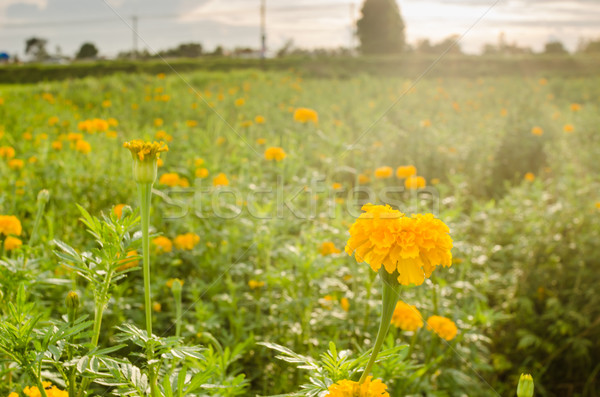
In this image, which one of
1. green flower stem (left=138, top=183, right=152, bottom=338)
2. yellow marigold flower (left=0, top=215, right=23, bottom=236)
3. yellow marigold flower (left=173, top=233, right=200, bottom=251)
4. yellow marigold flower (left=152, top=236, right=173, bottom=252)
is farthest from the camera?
yellow marigold flower (left=173, top=233, right=200, bottom=251)

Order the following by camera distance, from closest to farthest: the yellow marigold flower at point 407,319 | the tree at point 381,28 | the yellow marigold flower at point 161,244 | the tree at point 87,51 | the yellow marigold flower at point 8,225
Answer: the yellow marigold flower at point 8,225 → the yellow marigold flower at point 407,319 → the yellow marigold flower at point 161,244 → the tree at point 87,51 → the tree at point 381,28

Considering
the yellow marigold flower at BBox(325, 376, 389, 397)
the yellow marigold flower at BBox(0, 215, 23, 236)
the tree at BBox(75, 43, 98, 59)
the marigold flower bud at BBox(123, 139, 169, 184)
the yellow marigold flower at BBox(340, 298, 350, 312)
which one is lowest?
the yellow marigold flower at BBox(340, 298, 350, 312)

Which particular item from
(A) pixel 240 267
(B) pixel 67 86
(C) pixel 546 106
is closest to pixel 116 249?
(A) pixel 240 267

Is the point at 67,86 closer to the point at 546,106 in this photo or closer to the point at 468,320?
the point at 546,106

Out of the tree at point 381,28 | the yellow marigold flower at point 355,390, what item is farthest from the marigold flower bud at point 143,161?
the tree at point 381,28

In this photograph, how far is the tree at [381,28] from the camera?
101ft

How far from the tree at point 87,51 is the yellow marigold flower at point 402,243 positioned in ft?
90.5

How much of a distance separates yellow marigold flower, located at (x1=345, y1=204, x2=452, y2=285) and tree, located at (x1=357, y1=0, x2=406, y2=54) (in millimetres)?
31301

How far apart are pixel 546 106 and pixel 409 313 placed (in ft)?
18.3

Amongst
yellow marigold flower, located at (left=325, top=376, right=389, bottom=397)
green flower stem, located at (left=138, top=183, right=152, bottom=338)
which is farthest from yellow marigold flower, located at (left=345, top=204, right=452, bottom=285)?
green flower stem, located at (left=138, top=183, right=152, bottom=338)

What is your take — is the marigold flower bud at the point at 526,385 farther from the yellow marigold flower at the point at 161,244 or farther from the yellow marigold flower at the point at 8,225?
the yellow marigold flower at the point at 161,244

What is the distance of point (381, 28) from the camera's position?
31812mm

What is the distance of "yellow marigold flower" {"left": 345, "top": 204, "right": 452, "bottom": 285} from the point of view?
2.47 ft

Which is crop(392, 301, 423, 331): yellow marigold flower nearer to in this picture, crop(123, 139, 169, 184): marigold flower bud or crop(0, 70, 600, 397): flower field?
crop(0, 70, 600, 397): flower field
